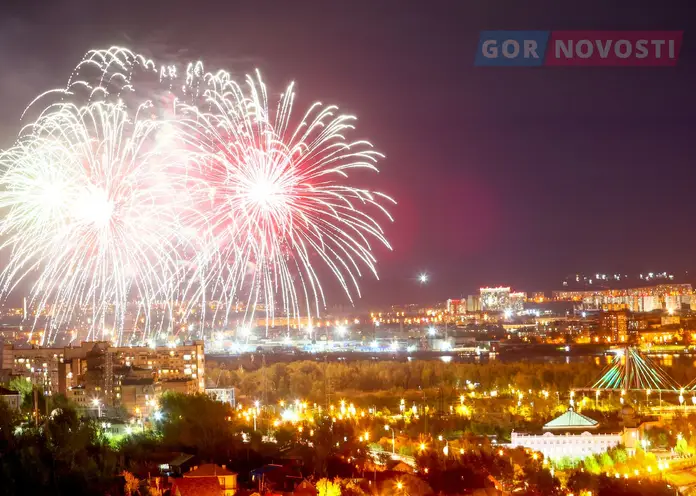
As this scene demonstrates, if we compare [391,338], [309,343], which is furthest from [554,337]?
[309,343]

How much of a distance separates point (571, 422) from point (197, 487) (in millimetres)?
7503

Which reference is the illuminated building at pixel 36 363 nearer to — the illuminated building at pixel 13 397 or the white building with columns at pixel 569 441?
the illuminated building at pixel 13 397

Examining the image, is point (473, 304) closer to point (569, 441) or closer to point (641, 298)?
point (641, 298)

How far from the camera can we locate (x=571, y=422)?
15.8 metres

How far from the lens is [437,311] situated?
7562cm

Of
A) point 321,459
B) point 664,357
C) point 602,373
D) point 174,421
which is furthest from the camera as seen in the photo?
point 664,357

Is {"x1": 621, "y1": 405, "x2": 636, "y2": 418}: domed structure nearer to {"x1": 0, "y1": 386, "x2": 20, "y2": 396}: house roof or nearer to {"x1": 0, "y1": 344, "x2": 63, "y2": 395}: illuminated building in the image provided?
{"x1": 0, "y1": 386, "x2": 20, "y2": 396}: house roof

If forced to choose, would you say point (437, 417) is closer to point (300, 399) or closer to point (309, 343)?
point (300, 399)

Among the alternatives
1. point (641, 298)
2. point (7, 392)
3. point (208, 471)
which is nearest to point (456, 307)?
point (641, 298)

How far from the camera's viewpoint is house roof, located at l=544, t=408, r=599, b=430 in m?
15.7

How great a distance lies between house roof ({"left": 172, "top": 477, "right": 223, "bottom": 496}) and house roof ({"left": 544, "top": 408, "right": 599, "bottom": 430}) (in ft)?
23.1

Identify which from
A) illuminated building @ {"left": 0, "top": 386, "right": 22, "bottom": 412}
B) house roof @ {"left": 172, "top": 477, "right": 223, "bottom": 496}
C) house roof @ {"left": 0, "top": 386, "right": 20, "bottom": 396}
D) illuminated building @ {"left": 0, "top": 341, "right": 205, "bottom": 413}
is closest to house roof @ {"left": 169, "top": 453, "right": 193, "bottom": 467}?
house roof @ {"left": 172, "top": 477, "right": 223, "bottom": 496}

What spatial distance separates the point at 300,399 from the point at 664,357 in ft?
60.4

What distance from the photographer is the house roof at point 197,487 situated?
10039 millimetres
